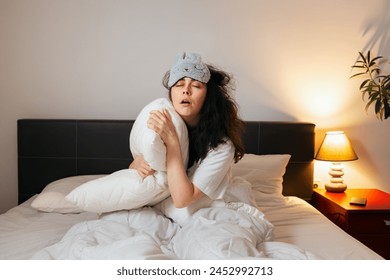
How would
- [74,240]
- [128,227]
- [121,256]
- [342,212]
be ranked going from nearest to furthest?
[121,256], [74,240], [128,227], [342,212]

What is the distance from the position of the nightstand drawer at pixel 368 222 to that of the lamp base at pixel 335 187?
1.16 ft

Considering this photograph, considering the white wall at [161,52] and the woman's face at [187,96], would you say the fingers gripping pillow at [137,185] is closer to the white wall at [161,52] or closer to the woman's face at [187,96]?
the woman's face at [187,96]

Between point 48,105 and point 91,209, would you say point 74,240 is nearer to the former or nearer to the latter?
point 91,209

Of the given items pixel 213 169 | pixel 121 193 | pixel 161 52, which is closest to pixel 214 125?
pixel 213 169

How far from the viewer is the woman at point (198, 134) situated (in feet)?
5.12

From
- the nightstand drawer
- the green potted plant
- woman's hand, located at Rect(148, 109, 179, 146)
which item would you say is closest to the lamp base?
the nightstand drawer

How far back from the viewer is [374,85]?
8.85ft

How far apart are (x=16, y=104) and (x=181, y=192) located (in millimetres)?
1642

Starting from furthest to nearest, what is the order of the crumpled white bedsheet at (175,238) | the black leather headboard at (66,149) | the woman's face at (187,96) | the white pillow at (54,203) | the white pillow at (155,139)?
the black leather headboard at (66,149) < the white pillow at (54,203) < the woman's face at (187,96) < the white pillow at (155,139) < the crumpled white bedsheet at (175,238)

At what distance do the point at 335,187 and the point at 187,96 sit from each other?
58.7 inches

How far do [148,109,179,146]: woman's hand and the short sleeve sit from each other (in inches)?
5.6

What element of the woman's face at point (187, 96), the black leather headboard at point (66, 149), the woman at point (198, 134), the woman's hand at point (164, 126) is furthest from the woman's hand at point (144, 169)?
the black leather headboard at point (66, 149)
